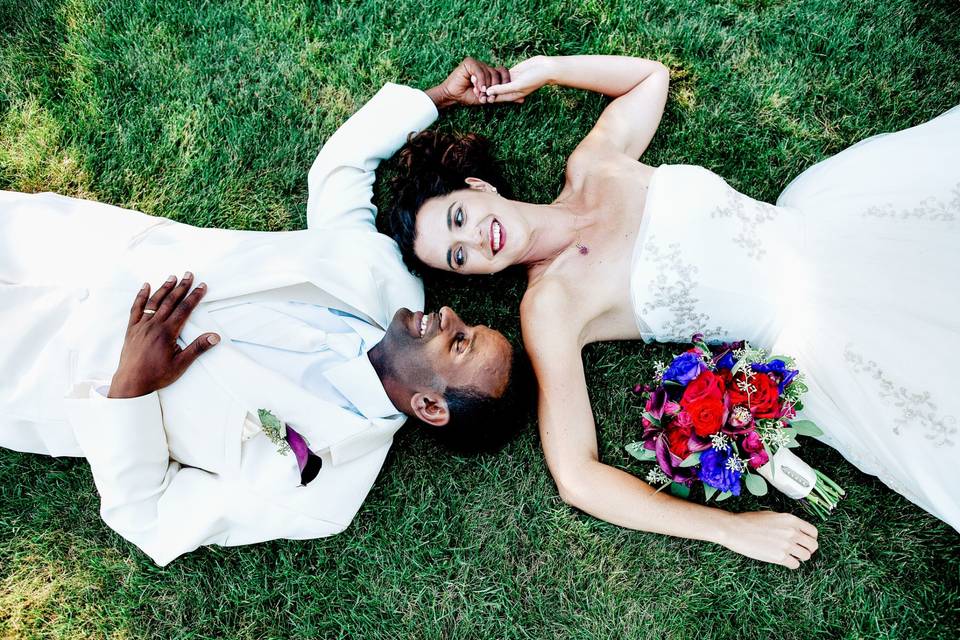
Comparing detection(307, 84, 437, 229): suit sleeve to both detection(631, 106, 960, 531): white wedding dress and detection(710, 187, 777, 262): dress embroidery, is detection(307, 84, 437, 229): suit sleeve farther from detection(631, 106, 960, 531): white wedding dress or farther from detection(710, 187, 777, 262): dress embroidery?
detection(710, 187, 777, 262): dress embroidery

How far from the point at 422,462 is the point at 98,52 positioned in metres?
3.69

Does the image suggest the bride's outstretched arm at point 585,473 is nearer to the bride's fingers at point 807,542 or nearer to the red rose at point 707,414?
the bride's fingers at point 807,542

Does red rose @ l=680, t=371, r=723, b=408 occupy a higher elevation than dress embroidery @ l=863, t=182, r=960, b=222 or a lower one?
lower

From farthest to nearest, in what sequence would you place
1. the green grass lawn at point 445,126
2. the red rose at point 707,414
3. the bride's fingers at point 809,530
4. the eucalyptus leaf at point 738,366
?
the green grass lawn at point 445,126 < the bride's fingers at point 809,530 < the eucalyptus leaf at point 738,366 < the red rose at point 707,414

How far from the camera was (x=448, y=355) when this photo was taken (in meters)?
3.20

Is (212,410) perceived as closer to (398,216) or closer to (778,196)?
(398,216)

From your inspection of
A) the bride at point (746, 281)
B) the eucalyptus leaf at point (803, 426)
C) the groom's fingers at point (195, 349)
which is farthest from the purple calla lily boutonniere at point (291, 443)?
the eucalyptus leaf at point (803, 426)

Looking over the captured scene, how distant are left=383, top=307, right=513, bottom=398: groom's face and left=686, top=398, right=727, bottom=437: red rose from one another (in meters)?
0.95

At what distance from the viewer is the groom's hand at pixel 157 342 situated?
10.5 feet

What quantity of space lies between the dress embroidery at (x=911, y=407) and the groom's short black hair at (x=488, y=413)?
1.78m

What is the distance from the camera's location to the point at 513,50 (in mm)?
4531

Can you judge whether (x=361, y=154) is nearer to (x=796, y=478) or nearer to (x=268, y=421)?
(x=268, y=421)

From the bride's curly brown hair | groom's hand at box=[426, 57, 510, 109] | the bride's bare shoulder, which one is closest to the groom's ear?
the bride's bare shoulder

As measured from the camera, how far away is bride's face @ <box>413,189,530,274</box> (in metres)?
3.63
